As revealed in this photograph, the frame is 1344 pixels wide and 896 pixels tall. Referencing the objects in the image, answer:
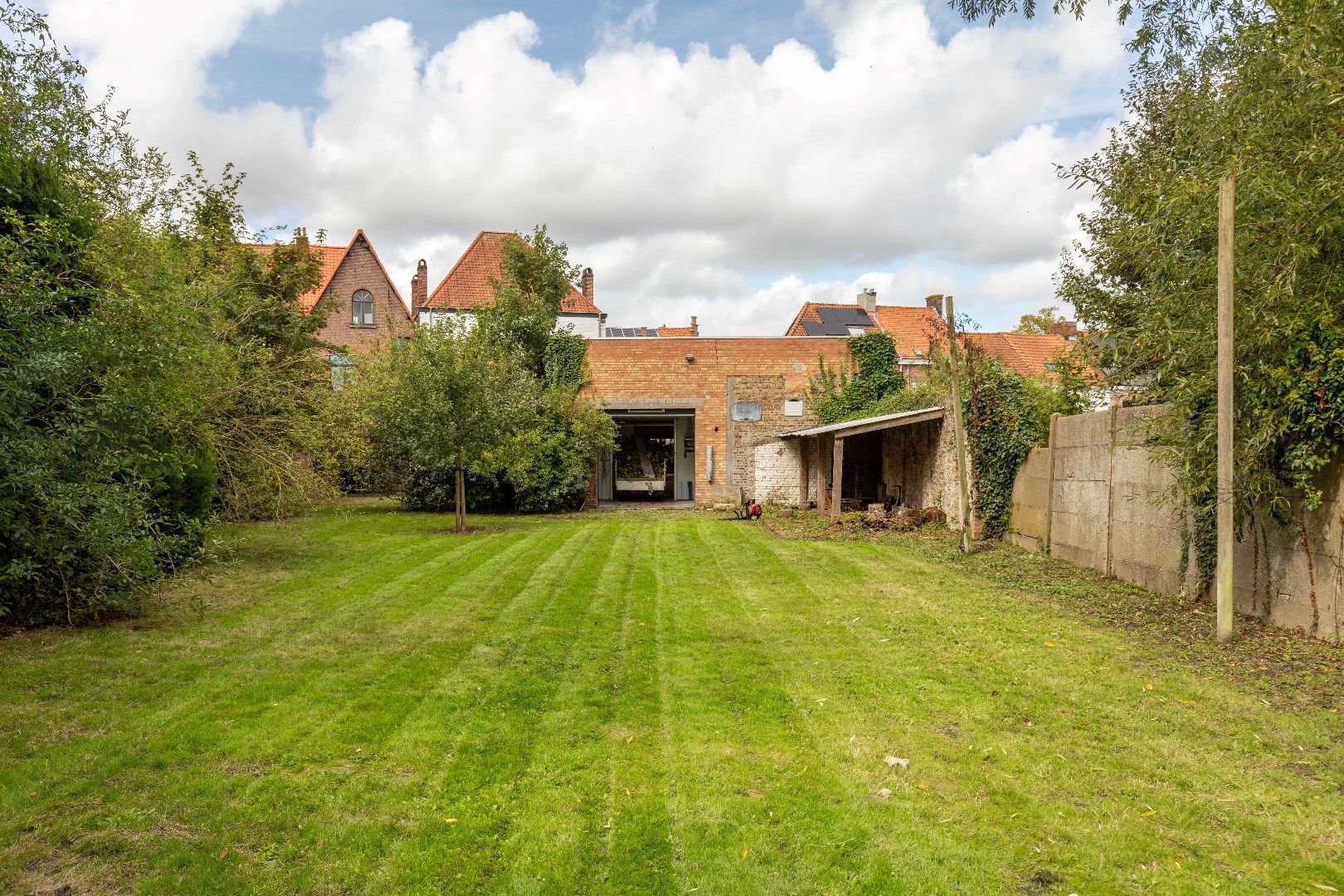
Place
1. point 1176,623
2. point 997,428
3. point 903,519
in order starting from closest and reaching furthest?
point 1176,623, point 997,428, point 903,519

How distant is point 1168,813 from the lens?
3879mm

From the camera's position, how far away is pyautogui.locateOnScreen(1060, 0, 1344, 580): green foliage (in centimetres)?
608

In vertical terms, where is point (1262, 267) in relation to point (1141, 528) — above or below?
above

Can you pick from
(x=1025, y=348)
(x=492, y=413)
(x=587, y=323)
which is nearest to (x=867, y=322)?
(x=1025, y=348)

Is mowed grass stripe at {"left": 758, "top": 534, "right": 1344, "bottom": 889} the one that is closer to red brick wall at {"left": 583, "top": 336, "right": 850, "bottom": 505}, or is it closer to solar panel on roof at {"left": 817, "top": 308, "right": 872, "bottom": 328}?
red brick wall at {"left": 583, "top": 336, "right": 850, "bottom": 505}

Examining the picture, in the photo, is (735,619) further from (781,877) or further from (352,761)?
(781,877)

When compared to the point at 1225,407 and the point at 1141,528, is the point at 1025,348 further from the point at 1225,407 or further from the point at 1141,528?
the point at 1225,407

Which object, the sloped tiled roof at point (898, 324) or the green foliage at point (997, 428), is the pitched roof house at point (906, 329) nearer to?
the sloped tiled roof at point (898, 324)

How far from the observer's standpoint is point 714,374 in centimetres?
2502

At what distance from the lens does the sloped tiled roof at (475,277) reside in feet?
123

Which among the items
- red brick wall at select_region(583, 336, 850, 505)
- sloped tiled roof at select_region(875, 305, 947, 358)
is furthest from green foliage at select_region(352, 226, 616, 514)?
sloped tiled roof at select_region(875, 305, 947, 358)

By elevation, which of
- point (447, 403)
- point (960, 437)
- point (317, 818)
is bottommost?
point (317, 818)

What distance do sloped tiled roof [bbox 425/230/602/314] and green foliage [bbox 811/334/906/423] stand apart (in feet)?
49.8

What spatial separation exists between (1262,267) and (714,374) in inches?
736
